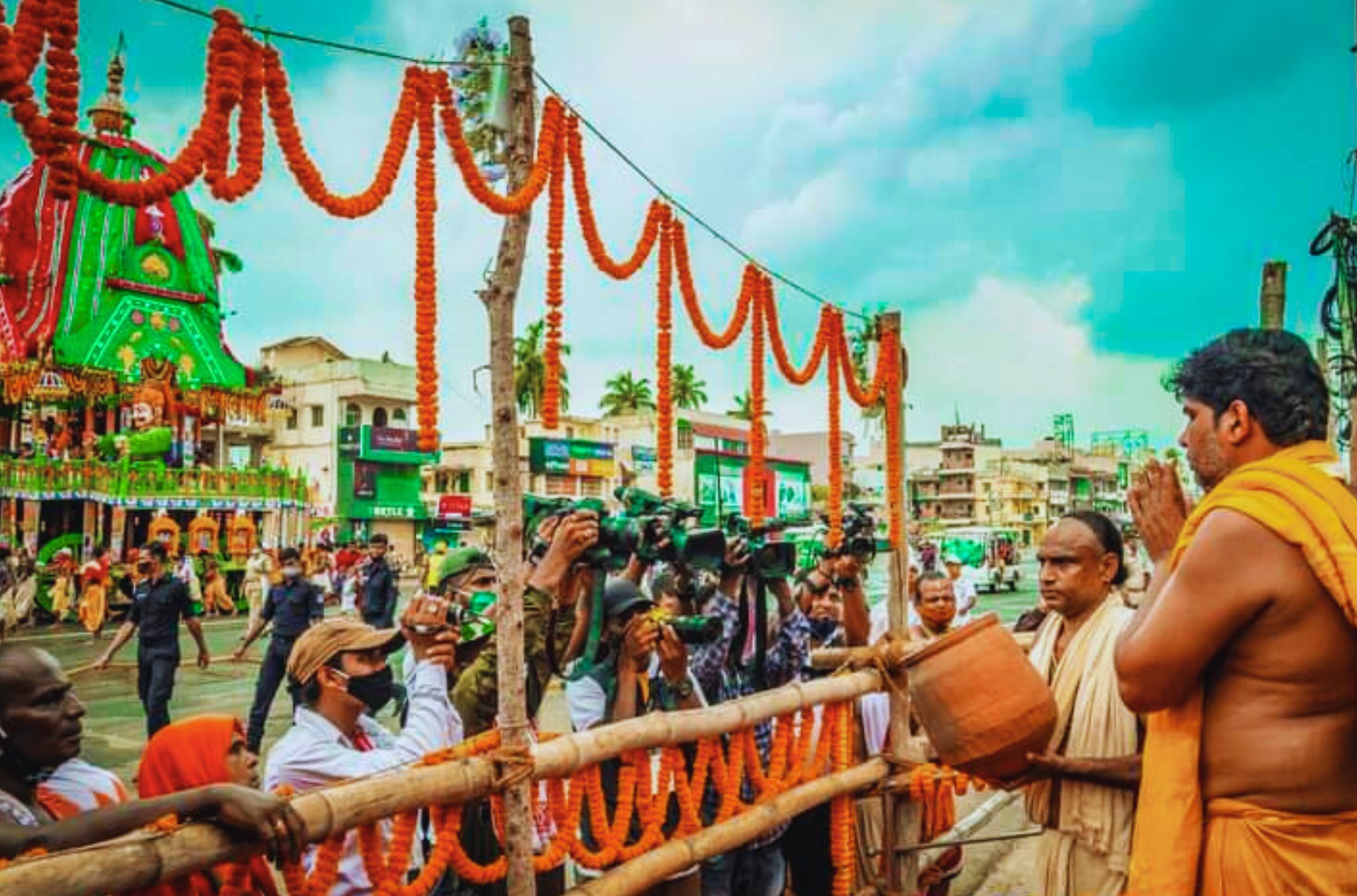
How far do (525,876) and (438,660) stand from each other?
30.1 inches

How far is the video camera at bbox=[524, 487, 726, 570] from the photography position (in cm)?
306

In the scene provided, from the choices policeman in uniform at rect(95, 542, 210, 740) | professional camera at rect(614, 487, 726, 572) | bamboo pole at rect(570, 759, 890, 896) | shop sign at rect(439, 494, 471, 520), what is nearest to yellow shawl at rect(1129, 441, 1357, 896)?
bamboo pole at rect(570, 759, 890, 896)

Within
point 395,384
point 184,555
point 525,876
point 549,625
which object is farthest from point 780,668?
point 395,384

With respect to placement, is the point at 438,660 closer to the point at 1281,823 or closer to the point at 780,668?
the point at 780,668

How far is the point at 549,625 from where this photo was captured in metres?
3.00

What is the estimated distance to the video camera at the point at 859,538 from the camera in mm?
4219

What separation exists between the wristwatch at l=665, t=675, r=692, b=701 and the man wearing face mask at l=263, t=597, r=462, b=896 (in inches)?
29.7

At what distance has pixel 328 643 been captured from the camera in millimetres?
2871

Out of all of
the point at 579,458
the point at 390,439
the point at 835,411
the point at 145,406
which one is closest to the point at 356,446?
the point at 390,439

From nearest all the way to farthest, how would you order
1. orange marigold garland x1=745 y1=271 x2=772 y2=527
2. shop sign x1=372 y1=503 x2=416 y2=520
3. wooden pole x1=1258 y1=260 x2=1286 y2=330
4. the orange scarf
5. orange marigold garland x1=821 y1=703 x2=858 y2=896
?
the orange scarf, orange marigold garland x1=821 y1=703 x2=858 y2=896, orange marigold garland x1=745 y1=271 x2=772 y2=527, wooden pole x1=1258 y1=260 x2=1286 y2=330, shop sign x1=372 y1=503 x2=416 y2=520

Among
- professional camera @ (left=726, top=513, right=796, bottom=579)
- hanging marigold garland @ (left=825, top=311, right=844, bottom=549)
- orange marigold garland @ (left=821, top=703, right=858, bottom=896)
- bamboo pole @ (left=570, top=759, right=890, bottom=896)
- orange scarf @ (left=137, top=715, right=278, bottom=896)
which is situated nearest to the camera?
orange scarf @ (left=137, top=715, right=278, bottom=896)

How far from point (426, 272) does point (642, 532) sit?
1.06m

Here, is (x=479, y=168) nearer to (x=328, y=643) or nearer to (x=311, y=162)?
(x=311, y=162)

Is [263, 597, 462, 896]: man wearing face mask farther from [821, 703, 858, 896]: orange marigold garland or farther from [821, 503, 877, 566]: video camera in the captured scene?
[821, 503, 877, 566]: video camera
